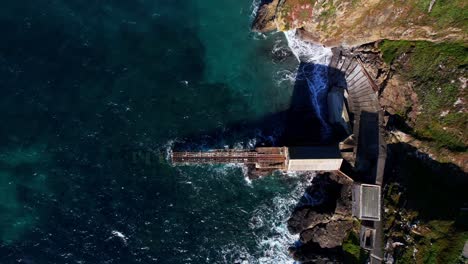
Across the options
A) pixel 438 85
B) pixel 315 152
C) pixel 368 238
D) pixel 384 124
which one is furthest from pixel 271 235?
pixel 438 85

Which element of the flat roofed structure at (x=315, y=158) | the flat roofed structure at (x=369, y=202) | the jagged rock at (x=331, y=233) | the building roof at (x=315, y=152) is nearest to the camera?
the flat roofed structure at (x=369, y=202)

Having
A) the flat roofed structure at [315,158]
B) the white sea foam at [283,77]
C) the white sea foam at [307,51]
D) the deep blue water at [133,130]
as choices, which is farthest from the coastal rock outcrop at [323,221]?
the white sea foam at [307,51]

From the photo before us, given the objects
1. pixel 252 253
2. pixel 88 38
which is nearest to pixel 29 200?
pixel 88 38

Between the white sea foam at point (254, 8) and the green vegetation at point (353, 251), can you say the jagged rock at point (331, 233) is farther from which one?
the white sea foam at point (254, 8)

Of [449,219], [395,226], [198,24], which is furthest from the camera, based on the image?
[198,24]

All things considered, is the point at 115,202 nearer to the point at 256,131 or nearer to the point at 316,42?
the point at 256,131
